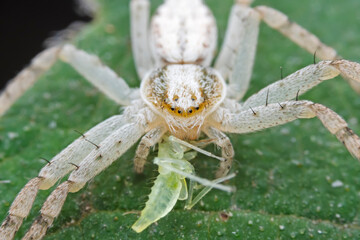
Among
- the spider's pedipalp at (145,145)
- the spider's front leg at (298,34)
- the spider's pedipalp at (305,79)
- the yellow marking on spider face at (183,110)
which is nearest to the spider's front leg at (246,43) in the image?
the spider's front leg at (298,34)

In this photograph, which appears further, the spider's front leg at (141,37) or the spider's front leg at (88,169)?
the spider's front leg at (141,37)

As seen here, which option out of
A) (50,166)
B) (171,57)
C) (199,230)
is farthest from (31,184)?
(171,57)

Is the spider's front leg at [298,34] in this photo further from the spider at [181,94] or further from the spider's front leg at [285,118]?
the spider's front leg at [285,118]

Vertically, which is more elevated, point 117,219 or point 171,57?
point 171,57

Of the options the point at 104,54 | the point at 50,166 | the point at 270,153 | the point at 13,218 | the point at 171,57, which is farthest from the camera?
the point at 104,54

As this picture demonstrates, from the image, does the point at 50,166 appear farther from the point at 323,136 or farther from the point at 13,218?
the point at 323,136

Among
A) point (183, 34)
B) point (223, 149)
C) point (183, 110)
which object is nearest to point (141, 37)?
point (183, 34)
